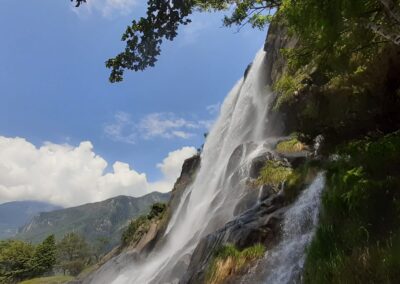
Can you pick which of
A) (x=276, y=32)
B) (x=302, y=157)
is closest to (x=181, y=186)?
(x=276, y=32)

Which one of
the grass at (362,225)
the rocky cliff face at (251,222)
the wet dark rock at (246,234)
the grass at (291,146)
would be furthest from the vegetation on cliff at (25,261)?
the grass at (362,225)

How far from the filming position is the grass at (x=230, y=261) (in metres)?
11.9

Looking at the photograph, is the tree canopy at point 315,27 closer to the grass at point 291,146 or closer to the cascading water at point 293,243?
the cascading water at point 293,243

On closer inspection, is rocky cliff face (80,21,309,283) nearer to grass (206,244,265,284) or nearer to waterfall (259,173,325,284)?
grass (206,244,265,284)

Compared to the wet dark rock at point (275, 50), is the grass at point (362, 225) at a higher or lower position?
lower

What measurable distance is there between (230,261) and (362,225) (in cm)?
555

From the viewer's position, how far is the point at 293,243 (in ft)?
37.1

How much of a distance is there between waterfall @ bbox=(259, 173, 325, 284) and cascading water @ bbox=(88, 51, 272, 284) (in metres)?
7.51

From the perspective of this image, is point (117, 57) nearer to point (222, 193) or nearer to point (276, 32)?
point (222, 193)

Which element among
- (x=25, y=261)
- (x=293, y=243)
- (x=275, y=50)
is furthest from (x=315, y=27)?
(x=25, y=261)

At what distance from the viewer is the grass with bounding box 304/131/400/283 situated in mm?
6320

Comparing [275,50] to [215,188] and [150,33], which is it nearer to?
[215,188]

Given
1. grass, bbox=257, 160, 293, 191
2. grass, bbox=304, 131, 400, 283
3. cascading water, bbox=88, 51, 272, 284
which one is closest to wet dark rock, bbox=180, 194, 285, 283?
grass, bbox=304, 131, 400, 283

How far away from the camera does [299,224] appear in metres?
12.2
